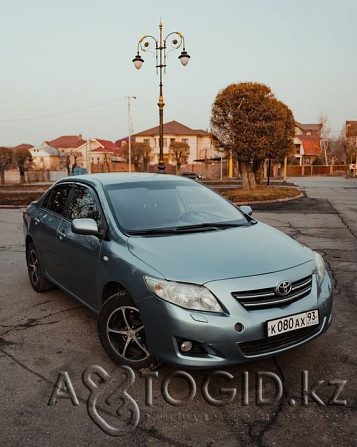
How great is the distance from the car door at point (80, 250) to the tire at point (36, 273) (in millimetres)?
789

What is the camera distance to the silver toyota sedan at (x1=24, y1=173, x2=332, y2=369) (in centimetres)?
277

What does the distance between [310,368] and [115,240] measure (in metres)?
1.88

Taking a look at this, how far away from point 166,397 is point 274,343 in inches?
33.2

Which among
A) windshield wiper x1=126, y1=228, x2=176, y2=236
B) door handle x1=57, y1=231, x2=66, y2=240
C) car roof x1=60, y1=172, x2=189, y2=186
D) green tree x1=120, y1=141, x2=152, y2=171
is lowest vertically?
door handle x1=57, y1=231, x2=66, y2=240

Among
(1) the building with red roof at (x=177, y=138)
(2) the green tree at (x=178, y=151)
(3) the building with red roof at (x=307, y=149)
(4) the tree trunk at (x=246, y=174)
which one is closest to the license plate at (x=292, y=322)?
(4) the tree trunk at (x=246, y=174)

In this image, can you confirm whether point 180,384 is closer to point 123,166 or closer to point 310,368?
point 310,368

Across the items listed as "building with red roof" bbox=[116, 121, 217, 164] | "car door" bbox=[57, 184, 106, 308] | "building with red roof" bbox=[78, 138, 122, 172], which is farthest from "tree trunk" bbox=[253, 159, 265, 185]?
"building with red roof" bbox=[78, 138, 122, 172]

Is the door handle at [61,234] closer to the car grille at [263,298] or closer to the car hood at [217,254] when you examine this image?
the car hood at [217,254]

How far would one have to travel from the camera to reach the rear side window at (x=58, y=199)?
473 cm

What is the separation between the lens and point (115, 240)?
3.51 metres

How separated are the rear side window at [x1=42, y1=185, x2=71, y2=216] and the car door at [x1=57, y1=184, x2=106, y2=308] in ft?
0.63

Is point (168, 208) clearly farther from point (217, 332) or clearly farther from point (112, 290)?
point (217, 332)

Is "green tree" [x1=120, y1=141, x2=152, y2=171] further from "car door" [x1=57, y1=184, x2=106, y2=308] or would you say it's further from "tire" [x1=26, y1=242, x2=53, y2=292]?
"car door" [x1=57, y1=184, x2=106, y2=308]

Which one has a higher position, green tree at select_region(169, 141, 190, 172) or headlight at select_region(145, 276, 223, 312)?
green tree at select_region(169, 141, 190, 172)
